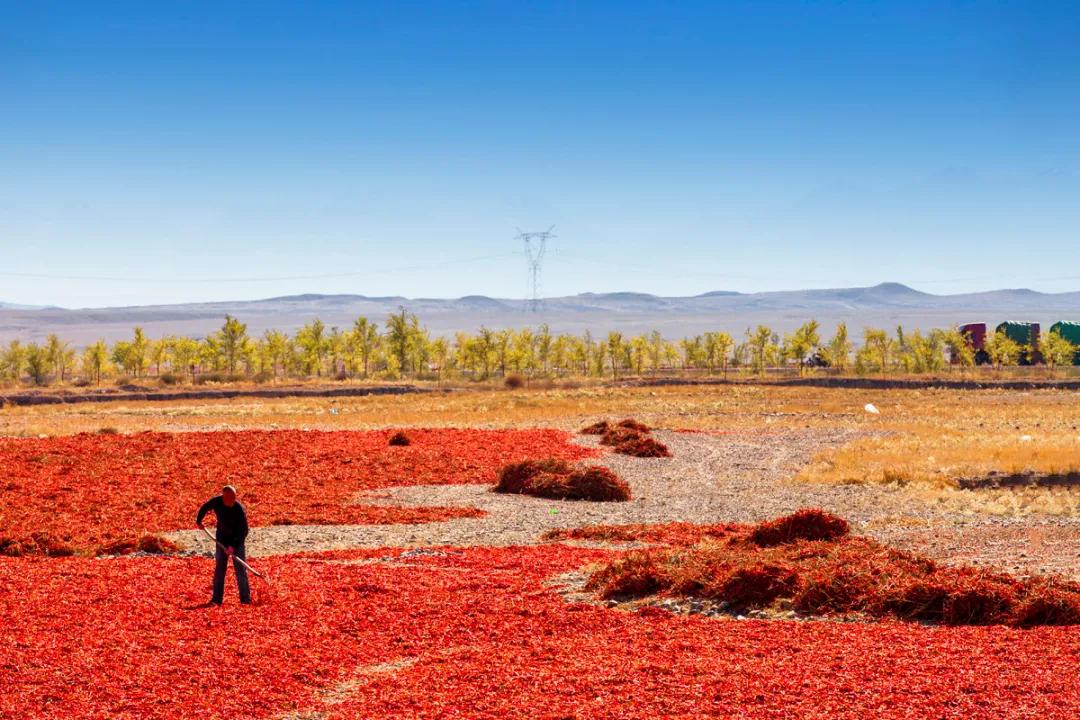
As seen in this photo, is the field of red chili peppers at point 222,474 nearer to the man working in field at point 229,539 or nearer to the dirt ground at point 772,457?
the dirt ground at point 772,457

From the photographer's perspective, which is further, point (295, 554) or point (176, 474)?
point (176, 474)

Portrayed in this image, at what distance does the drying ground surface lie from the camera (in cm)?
1119

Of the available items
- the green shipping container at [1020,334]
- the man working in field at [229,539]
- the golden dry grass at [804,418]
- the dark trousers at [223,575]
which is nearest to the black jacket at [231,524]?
the man working in field at [229,539]

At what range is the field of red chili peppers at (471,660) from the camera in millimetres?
10789

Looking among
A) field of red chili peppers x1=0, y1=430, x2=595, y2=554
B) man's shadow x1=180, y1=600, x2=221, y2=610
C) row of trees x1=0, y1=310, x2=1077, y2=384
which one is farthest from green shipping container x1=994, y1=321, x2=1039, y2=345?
man's shadow x1=180, y1=600, x2=221, y2=610

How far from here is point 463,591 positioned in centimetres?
1714

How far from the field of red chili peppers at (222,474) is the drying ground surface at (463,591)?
0.16m

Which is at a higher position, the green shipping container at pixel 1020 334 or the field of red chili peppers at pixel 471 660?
the green shipping container at pixel 1020 334

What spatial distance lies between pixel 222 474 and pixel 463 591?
62.6 ft

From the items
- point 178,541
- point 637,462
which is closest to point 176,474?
point 178,541

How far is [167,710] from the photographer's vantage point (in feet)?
36.2

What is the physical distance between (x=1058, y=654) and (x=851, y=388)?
87.0m

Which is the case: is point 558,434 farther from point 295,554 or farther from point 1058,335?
point 1058,335

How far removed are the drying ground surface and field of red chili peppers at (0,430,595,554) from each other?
0.16 m
